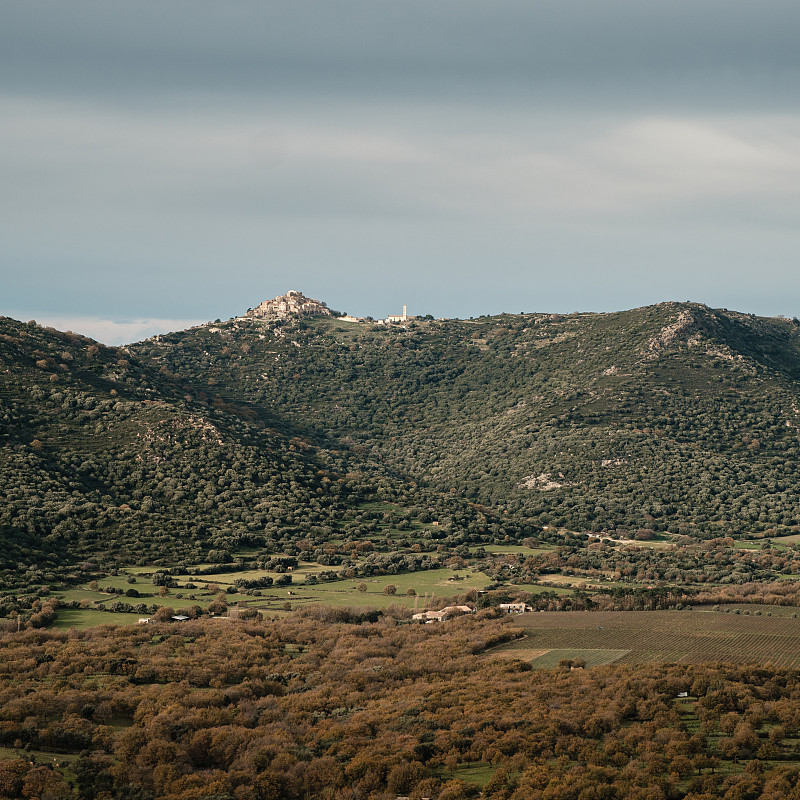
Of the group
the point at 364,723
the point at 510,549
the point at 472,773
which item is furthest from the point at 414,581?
the point at 472,773

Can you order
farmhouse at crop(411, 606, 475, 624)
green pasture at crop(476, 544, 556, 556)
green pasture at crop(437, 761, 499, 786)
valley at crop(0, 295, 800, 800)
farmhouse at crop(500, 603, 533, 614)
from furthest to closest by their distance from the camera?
green pasture at crop(476, 544, 556, 556) < farmhouse at crop(500, 603, 533, 614) < farmhouse at crop(411, 606, 475, 624) < valley at crop(0, 295, 800, 800) < green pasture at crop(437, 761, 499, 786)

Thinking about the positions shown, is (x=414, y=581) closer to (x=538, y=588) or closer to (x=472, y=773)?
(x=538, y=588)

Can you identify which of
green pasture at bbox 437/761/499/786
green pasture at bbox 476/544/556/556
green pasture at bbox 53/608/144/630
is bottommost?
green pasture at bbox 437/761/499/786

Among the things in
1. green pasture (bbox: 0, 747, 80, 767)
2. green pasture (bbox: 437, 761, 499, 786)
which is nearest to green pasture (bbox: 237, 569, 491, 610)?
green pasture (bbox: 0, 747, 80, 767)

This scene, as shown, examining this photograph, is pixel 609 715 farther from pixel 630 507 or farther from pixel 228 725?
pixel 630 507

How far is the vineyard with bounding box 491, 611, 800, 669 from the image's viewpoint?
61.9 metres

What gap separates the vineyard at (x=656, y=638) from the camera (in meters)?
61.9

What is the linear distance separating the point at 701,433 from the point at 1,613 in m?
123

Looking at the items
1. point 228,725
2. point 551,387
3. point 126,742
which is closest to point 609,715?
point 228,725

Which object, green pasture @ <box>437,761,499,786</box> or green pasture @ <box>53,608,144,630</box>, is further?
green pasture @ <box>53,608,144,630</box>

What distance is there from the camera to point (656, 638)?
67.8 metres

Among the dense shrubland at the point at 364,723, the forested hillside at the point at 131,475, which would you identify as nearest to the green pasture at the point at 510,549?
the forested hillside at the point at 131,475

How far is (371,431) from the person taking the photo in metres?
194

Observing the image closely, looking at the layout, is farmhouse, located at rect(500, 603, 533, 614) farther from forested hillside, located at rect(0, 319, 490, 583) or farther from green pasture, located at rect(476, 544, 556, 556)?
forested hillside, located at rect(0, 319, 490, 583)
